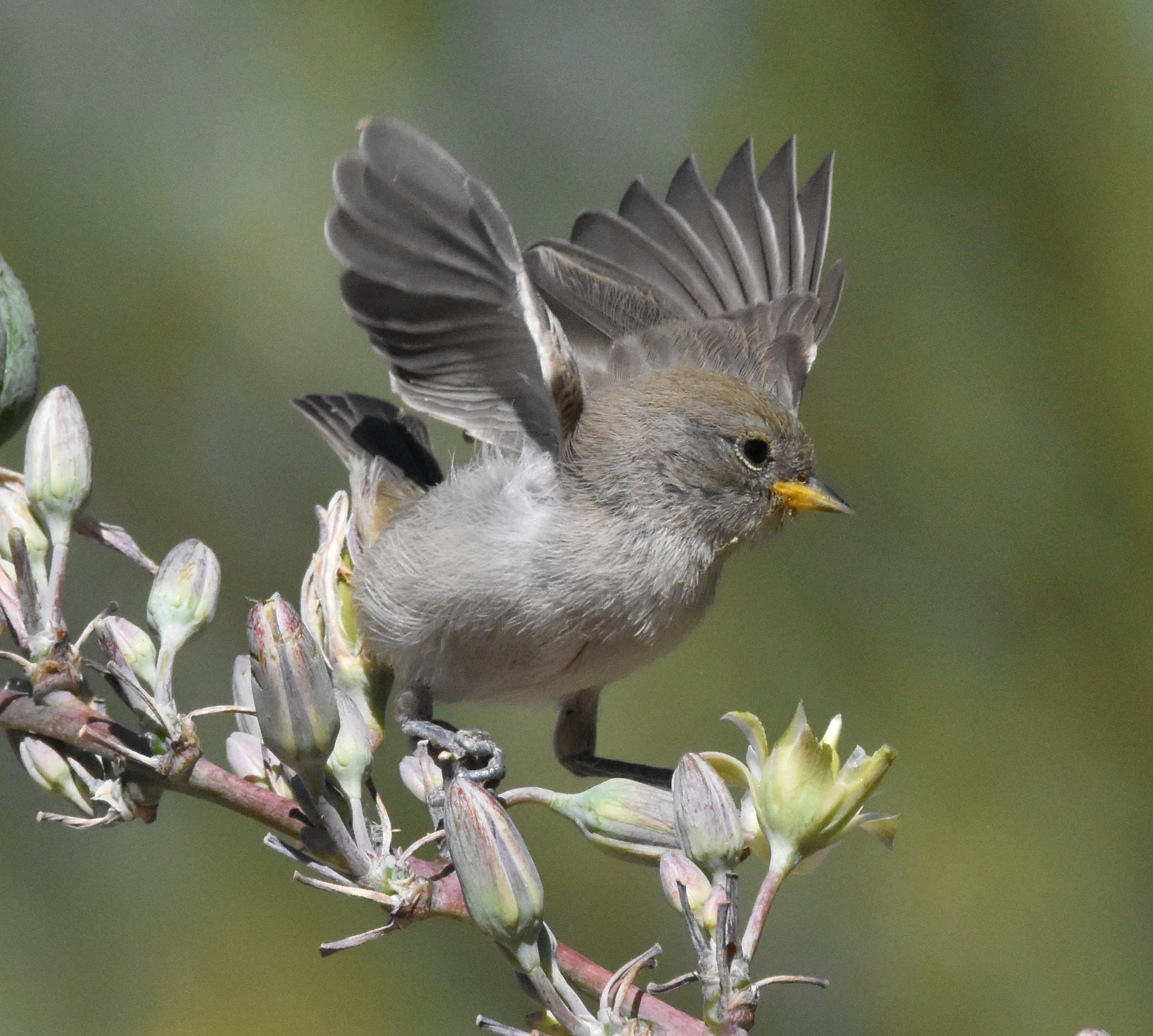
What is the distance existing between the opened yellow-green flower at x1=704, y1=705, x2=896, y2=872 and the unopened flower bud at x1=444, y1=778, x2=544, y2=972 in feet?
1.15

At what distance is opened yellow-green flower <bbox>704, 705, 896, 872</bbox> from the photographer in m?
1.86

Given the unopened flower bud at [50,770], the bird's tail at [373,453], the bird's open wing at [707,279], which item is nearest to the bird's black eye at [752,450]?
the bird's open wing at [707,279]

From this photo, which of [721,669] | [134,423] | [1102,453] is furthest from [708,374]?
[134,423]

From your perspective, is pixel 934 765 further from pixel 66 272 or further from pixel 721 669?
pixel 66 272

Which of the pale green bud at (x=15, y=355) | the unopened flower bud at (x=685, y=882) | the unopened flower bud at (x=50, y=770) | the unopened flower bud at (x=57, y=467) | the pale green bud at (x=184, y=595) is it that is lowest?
the unopened flower bud at (x=50, y=770)

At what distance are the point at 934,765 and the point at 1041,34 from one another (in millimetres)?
2585

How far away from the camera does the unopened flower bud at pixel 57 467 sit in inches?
79.9

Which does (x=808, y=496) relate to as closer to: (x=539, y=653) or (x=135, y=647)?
(x=539, y=653)

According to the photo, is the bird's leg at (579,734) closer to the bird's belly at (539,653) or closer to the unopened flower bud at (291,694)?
the bird's belly at (539,653)

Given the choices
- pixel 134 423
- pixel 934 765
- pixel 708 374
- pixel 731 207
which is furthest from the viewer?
pixel 134 423

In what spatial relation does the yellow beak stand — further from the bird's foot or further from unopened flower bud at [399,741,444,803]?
unopened flower bud at [399,741,444,803]

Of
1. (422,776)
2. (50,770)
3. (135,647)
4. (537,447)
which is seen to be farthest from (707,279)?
(50,770)

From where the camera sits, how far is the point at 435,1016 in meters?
4.07

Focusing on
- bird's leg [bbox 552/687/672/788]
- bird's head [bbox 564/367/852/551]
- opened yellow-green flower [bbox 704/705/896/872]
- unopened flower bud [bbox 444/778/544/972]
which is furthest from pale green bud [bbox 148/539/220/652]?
bird's leg [bbox 552/687/672/788]
